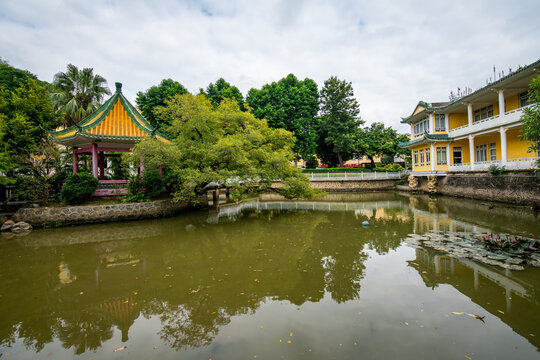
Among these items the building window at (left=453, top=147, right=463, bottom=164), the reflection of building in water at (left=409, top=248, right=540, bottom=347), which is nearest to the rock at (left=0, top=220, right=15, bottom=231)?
the reflection of building in water at (left=409, top=248, right=540, bottom=347)

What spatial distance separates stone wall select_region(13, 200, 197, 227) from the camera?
10.6 metres

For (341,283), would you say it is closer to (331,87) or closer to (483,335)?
(483,335)

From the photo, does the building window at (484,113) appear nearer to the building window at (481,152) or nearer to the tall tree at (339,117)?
the building window at (481,152)

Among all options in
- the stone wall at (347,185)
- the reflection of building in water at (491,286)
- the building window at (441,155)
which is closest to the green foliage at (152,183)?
the reflection of building in water at (491,286)

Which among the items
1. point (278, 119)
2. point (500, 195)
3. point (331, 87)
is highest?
point (331, 87)

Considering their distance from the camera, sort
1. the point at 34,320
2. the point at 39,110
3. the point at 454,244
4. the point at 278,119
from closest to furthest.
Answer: the point at 34,320 < the point at 454,244 < the point at 39,110 < the point at 278,119

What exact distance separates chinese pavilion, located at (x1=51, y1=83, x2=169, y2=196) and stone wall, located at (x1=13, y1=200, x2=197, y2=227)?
1217mm

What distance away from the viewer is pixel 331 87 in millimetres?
29344

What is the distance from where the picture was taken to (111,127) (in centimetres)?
1274

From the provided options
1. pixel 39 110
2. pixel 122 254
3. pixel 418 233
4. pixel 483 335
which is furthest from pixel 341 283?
pixel 39 110

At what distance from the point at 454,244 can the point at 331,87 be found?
25.9m

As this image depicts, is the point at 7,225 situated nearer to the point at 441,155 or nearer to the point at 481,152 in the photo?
the point at 441,155

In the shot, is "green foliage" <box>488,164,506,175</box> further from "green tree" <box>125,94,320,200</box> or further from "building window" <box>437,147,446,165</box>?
"green tree" <box>125,94,320,200</box>

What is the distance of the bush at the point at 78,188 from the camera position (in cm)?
1108
